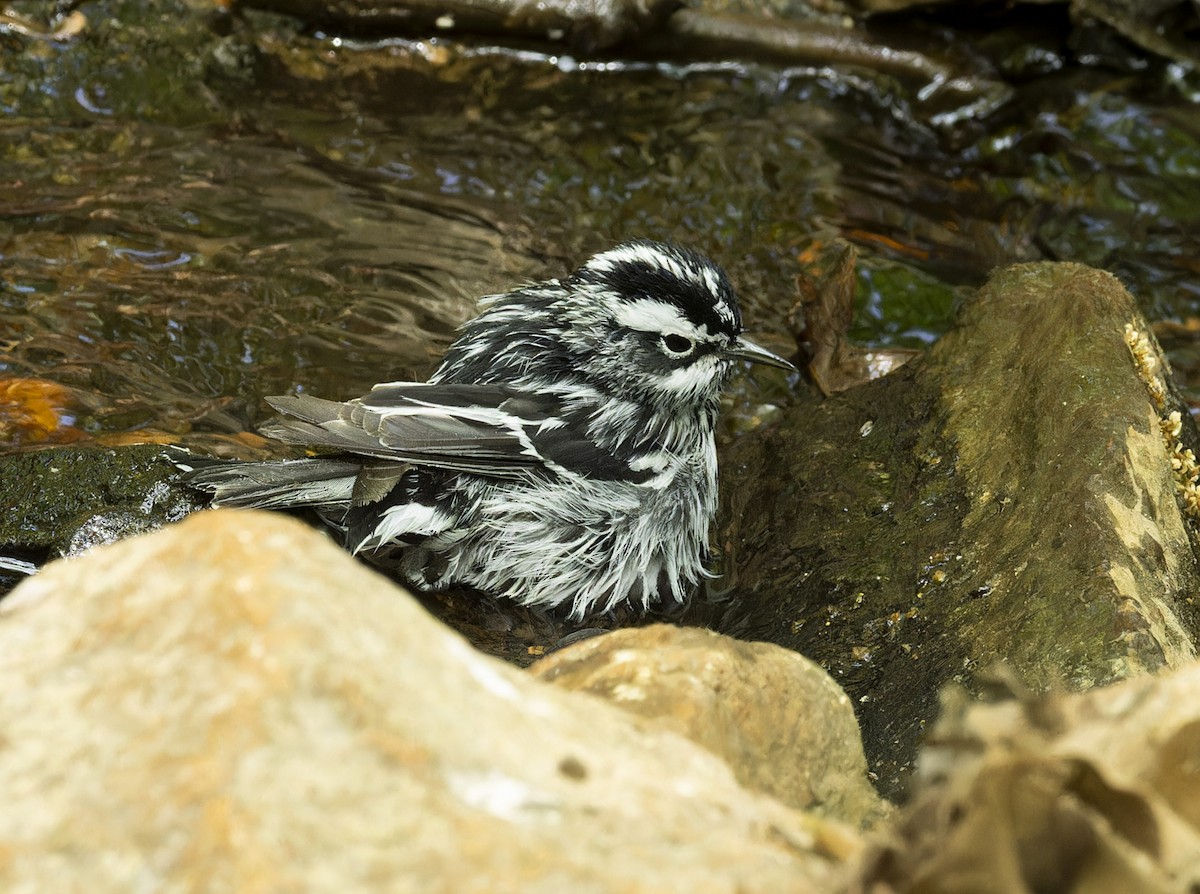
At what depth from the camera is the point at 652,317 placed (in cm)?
530

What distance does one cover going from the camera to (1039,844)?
1930 millimetres

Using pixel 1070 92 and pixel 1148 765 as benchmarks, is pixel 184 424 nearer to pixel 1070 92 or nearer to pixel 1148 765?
pixel 1148 765

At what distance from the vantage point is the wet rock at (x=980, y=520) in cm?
375

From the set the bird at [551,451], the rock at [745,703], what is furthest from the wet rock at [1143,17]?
the rock at [745,703]

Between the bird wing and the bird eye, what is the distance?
1.72 feet

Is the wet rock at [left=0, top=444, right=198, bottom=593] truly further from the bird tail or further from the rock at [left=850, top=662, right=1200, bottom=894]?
the rock at [left=850, top=662, right=1200, bottom=894]

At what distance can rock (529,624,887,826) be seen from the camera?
2.70m

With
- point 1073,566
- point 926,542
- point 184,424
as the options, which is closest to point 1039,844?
point 1073,566

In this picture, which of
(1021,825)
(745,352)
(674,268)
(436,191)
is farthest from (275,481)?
(1021,825)

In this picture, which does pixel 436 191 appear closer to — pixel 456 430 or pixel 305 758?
pixel 456 430

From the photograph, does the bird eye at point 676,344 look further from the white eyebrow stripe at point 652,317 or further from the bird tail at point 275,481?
the bird tail at point 275,481

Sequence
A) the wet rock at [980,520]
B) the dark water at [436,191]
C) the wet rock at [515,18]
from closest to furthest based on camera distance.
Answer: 1. the wet rock at [980,520]
2. the dark water at [436,191]
3. the wet rock at [515,18]

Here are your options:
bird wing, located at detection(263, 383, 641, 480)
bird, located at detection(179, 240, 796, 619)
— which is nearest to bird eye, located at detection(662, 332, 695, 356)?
bird, located at detection(179, 240, 796, 619)

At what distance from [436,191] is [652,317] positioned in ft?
8.77
